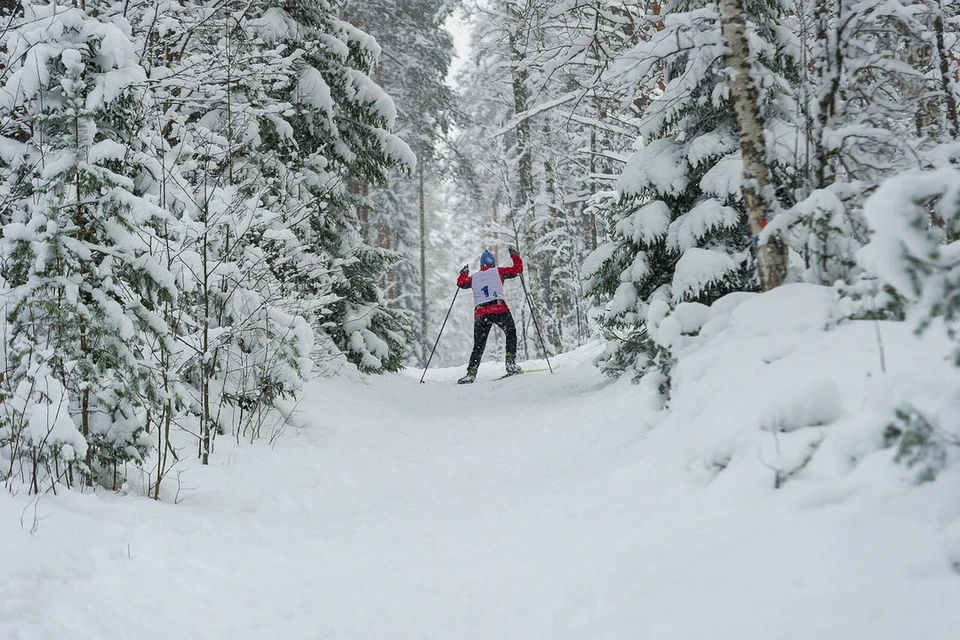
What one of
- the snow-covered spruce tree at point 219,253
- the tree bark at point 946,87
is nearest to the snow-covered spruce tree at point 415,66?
the snow-covered spruce tree at point 219,253

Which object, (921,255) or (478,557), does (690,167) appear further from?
(921,255)

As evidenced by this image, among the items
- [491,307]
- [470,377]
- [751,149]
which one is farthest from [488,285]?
[751,149]

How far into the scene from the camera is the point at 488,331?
1127 centimetres

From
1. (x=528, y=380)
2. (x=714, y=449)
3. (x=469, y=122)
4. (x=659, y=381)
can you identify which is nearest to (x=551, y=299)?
(x=469, y=122)

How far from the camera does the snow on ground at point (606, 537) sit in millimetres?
1707

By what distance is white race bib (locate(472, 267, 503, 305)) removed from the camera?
1121cm

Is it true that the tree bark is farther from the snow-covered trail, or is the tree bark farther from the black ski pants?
the black ski pants

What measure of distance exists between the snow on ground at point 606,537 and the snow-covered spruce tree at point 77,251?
59 cm

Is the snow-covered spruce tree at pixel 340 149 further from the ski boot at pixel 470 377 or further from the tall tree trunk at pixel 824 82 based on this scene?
the tall tree trunk at pixel 824 82

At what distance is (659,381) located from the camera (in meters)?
4.28

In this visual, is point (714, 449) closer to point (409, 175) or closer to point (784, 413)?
point (784, 413)

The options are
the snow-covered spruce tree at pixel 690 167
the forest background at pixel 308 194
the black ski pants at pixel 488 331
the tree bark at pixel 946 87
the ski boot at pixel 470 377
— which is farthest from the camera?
the ski boot at pixel 470 377

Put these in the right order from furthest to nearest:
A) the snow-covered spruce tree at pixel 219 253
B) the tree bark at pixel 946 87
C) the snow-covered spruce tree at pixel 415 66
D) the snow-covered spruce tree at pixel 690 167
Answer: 1. the snow-covered spruce tree at pixel 415 66
2. the snow-covered spruce tree at pixel 690 167
3. the tree bark at pixel 946 87
4. the snow-covered spruce tree at pixel 219 253

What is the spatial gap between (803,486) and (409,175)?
9265 mm
